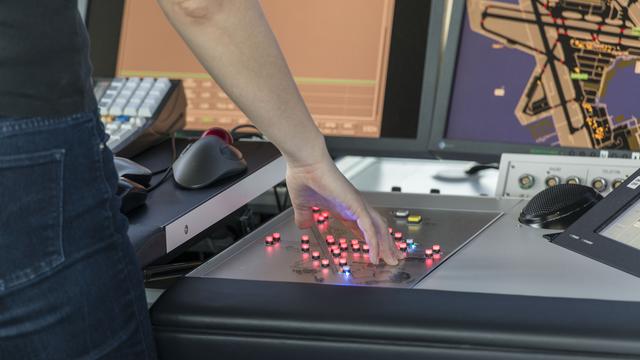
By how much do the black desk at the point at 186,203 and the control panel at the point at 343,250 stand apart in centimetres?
5

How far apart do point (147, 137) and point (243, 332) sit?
55cm

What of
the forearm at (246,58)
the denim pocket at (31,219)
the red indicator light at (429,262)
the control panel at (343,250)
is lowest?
the control panel at (343,250)

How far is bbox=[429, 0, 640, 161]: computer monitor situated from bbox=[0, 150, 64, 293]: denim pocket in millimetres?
769

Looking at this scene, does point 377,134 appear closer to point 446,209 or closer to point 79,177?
point 446,209

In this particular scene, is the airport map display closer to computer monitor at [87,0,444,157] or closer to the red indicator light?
computer monitor at [87,0,444,157]

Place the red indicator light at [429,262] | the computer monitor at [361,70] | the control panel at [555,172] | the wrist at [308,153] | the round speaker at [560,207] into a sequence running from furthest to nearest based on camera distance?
the computer monitor at [361,70]
the control panel at [555,172]
the round speaker at [560,207]
the red indicator light at [429,262]
the wrist at [308,153]

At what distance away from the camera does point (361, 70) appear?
131 cm

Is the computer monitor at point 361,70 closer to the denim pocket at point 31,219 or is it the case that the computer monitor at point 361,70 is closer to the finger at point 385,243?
the finger at point 385,243

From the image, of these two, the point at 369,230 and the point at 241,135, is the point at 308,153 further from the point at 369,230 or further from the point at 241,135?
the point at 241,135

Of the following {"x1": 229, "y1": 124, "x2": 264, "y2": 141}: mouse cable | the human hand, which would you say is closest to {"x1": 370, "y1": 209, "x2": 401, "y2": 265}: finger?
the human hand

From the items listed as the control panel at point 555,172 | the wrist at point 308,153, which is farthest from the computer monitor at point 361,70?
the wrist at point 308,153

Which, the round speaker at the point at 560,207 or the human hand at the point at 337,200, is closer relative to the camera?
the human hand at the point at 337,200

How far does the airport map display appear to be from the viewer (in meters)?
1.21

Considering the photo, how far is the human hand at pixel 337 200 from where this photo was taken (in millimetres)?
809
